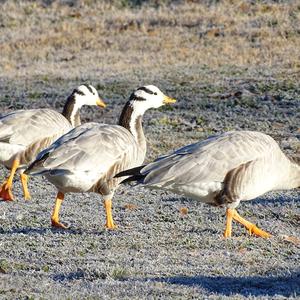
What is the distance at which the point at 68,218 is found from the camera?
37.0ft

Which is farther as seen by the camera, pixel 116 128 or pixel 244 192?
pixel 116 128

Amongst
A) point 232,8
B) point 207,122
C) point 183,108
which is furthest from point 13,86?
point 232,8

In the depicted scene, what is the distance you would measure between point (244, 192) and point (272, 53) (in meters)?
22.0

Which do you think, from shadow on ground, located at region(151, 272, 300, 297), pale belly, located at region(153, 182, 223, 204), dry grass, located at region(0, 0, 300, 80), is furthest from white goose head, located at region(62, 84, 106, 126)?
dry grass, located at region(0, 0, 300, 80)

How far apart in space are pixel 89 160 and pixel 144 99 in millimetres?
2451

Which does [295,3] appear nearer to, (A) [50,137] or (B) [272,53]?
(B) [272,53]

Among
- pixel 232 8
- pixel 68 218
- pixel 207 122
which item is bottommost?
pixel 232 8

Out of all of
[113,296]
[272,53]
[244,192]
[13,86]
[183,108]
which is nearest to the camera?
[113,296]

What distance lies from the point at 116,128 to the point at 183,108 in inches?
449

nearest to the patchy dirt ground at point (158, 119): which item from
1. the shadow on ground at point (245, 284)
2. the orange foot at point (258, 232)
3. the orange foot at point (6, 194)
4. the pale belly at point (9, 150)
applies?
the shadow on ground at point (245, 284)

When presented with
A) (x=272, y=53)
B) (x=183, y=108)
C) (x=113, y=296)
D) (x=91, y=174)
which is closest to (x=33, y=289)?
(x=113, y=296)

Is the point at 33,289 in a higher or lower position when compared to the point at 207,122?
higher

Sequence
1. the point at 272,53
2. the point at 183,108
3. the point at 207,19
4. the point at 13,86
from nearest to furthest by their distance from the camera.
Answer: the point at 183,108, the point at 13,86, the point at 272,53, the point at 207,19

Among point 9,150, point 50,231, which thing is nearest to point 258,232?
point 50,231
